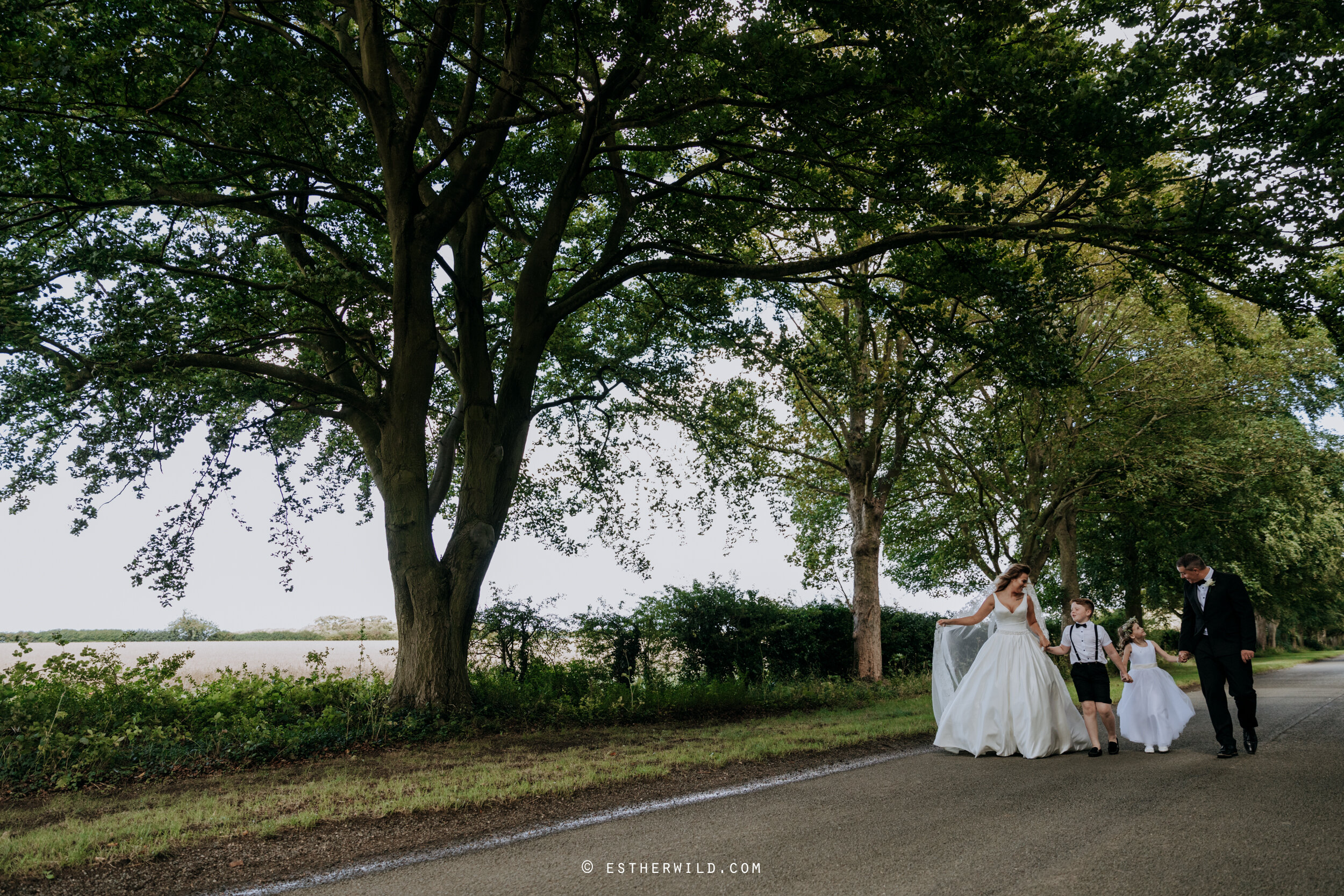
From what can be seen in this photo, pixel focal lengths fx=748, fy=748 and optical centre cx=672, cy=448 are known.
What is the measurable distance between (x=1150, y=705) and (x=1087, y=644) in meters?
1.04

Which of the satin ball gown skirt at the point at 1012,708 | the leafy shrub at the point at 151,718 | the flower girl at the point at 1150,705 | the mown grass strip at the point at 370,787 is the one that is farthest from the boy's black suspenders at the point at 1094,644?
the leafy shrub at the point at 151,718

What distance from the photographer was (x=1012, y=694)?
8.75 metres

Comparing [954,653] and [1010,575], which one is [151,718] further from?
[1010,575]

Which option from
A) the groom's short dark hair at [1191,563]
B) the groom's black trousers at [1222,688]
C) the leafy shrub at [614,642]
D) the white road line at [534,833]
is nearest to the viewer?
the white road line at [534,833]

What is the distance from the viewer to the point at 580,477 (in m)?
17.5

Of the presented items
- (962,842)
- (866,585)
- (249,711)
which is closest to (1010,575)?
(962,842)

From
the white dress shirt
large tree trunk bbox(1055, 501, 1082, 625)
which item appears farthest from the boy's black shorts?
large tree trunk bbox(1055, 501, 1082, 625)

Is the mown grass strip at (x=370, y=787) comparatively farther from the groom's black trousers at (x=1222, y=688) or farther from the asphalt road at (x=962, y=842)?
the groom's black trousers at (x=1222, y=688)

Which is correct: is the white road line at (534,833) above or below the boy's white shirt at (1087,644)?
below

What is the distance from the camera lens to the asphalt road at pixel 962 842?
13.8ft

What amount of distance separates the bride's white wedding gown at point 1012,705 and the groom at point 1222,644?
141cm

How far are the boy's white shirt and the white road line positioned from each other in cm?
316

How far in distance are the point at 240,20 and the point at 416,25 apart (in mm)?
2860

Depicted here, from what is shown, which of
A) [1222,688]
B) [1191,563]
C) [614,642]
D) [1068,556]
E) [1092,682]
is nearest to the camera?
[1222,688]
